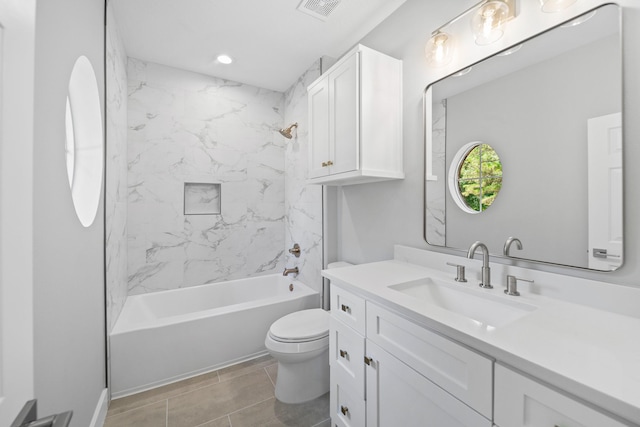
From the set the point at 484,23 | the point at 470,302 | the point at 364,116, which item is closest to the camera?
the point at 470,302

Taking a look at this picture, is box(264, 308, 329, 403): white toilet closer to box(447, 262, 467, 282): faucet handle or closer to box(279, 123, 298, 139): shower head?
box(447, 262, 467, 282): faucet handle

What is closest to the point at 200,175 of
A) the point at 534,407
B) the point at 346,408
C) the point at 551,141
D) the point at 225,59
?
the point at 225,59

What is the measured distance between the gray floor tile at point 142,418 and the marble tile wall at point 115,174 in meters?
0.55

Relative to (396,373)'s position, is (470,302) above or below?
above

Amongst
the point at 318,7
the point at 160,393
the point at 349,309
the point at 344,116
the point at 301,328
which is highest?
the point at 318,7

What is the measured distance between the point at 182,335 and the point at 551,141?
251cm

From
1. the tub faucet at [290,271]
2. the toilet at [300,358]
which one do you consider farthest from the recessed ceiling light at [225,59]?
the toilet at [300,358]

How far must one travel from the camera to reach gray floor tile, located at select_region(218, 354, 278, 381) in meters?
2.07

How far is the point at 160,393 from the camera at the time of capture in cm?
188

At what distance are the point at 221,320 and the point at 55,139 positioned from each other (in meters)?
1.64

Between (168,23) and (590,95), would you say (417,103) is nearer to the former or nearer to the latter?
(590,95)

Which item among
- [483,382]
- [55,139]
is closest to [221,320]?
[55,139]

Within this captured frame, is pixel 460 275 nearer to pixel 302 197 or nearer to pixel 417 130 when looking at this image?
pixel 417 130

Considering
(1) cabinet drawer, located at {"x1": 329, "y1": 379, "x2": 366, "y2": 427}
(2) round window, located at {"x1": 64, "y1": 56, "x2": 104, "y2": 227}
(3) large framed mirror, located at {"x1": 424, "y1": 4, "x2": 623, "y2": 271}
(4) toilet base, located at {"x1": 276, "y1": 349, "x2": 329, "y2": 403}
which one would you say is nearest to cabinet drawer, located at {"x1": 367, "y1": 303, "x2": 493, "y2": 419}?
(1) cabinet drawer, located at {"x1": 329, "y1": 379, "x2": 366, "y2": 427}
